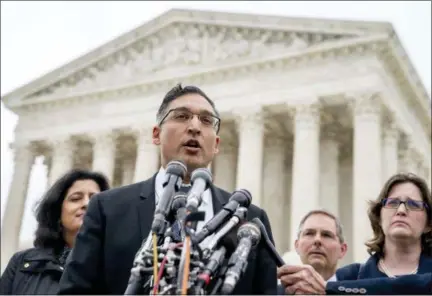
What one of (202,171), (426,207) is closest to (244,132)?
(426,207)

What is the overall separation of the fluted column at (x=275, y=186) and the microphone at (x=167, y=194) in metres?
30.9

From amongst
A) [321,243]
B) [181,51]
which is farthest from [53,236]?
[181,51]

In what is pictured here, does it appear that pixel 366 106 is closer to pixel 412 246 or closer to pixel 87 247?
pixel 412 246

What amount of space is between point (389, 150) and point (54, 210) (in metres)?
26.8

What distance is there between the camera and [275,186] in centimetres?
3475

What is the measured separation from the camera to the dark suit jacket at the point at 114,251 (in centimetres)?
374

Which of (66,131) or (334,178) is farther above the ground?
(66,131)

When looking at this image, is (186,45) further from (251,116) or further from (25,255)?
(25,255)

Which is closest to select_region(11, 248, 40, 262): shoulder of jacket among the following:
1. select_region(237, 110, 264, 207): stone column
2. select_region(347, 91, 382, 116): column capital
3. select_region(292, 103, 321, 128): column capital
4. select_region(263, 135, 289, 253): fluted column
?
select_region(237, 110, 264, 207): stone column

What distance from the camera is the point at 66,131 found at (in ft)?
127

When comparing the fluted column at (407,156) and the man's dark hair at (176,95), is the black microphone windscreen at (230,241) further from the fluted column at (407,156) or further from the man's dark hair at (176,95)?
the fluted column at (407,156)

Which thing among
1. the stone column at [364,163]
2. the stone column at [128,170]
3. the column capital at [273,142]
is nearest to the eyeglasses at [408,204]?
the stone column at [364,163]

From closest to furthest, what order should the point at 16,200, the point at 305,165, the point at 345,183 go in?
the point at 305,165 < the point at 345,183 < the point at 16,200

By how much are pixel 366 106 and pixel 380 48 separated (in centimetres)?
296
